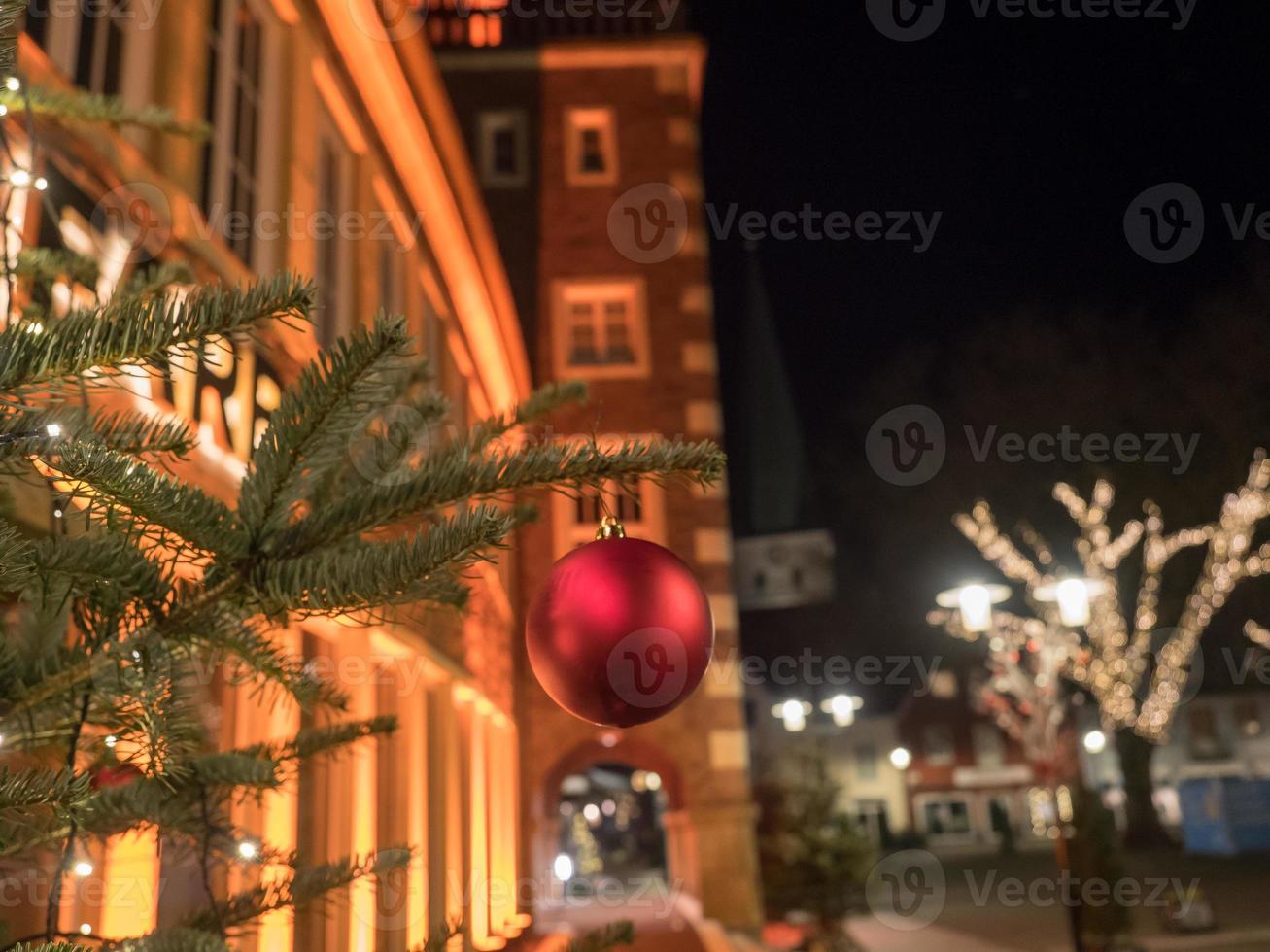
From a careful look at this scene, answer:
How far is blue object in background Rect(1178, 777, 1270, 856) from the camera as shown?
2952 cm

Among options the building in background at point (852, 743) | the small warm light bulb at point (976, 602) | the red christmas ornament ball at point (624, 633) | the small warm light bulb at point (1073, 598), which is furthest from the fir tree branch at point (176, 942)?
the building in background at point (852, 743)

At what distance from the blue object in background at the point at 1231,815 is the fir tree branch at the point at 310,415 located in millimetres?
33998

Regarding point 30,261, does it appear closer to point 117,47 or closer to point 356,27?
point 117,47

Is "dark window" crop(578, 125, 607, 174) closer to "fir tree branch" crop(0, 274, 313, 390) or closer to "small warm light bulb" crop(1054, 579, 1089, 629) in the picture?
A: "small warm light bulb" crop(1054, 579, 1089, 629)

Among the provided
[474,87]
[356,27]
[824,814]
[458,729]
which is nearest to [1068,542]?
[824,814]

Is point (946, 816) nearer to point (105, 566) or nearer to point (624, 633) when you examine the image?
point (624, 633)

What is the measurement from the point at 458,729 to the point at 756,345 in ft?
156

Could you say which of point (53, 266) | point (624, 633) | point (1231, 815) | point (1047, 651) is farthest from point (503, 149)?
point (1231, 815)

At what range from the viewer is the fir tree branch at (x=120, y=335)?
1.24 m

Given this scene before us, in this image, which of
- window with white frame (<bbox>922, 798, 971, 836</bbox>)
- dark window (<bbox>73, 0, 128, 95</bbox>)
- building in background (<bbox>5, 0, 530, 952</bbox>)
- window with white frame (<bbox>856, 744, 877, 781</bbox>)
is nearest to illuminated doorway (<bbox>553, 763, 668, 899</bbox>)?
window with white frame (<bbox>856, 744, 877, 781</bbox>)

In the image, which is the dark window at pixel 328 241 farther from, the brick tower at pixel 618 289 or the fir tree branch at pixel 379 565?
the brick tower at pixel 618 289

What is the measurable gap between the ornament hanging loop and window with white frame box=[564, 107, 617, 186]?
14607 mm

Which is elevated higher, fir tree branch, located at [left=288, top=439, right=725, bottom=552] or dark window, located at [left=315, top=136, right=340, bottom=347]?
dark window, located at [left=315, top=136, right=340, bottom=347]

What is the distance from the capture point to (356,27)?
674cm
